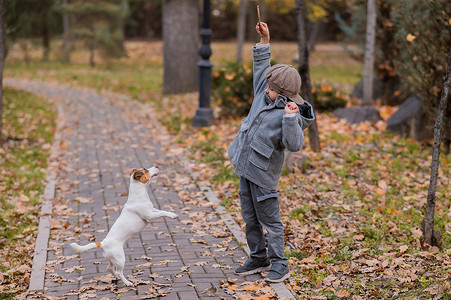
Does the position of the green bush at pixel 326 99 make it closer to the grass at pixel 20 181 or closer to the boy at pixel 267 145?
the grass at pixel 20 181

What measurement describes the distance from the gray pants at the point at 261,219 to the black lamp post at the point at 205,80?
620cm

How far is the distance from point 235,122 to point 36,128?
4362mm

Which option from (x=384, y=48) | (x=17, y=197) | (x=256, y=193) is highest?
(x=384, y=48)

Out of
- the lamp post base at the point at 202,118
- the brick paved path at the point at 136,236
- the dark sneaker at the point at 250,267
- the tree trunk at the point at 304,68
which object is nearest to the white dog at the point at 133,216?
the brick paved path at the point at 136,236

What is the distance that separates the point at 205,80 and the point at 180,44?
4.37 m

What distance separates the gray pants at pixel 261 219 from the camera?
4.55 meters

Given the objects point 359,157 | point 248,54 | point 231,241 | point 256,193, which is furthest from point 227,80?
point 248,54

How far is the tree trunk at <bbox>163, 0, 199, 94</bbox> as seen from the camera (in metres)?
14.7

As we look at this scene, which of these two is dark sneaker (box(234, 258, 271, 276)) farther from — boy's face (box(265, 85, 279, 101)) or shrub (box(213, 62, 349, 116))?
shrub (box(213, 62, 349, 116))

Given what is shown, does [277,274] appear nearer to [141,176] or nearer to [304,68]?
[141,176]

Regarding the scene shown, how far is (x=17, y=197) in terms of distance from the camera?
712cm

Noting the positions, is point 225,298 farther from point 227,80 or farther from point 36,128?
point 36,128

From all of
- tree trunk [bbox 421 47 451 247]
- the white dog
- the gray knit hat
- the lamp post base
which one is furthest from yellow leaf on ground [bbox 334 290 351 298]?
the lamp post base

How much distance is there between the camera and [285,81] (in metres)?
4.25
